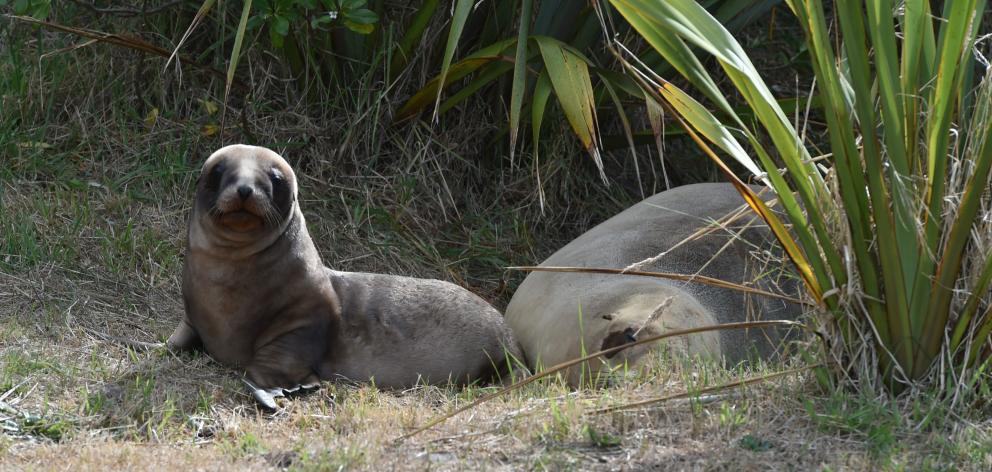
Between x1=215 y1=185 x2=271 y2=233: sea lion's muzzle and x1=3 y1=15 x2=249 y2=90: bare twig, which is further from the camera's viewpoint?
x1=3 y1=15 x2=249 y2=90: bare twig

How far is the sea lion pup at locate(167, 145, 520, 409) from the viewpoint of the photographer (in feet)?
14.5

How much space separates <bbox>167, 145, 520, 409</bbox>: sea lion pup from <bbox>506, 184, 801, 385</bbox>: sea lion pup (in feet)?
0.89

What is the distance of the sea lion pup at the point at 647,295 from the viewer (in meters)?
4.25

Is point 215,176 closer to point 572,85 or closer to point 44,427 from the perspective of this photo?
point 44,427

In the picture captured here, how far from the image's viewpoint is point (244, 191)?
4.27m

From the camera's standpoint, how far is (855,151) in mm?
3234

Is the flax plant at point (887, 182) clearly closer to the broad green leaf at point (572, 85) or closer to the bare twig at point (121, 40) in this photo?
the broad green leaf at point (572, 85)

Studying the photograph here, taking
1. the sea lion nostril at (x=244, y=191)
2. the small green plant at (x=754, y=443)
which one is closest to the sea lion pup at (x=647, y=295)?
the small green plant at (x=754, y=443)

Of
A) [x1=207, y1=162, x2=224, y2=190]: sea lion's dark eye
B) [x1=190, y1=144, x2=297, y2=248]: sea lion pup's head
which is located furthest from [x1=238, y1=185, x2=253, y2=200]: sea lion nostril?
[x1=207, y1=162, x2=224, y2=190]: sea lion's dark eye

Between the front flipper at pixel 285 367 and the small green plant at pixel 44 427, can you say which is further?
the front flipper at pixel 285 367

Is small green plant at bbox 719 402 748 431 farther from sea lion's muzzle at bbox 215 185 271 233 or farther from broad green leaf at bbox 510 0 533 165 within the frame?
sea lion's muzzle at bbox 215 185 271 233

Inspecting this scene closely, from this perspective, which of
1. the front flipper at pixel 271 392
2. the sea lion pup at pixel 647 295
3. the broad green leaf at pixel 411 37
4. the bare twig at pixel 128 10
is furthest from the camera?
the bare twig at pixel 128 10

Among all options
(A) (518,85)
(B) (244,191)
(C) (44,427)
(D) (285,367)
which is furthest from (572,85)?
(C) (44,427)

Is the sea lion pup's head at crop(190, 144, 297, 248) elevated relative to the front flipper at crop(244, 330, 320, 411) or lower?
elevated
